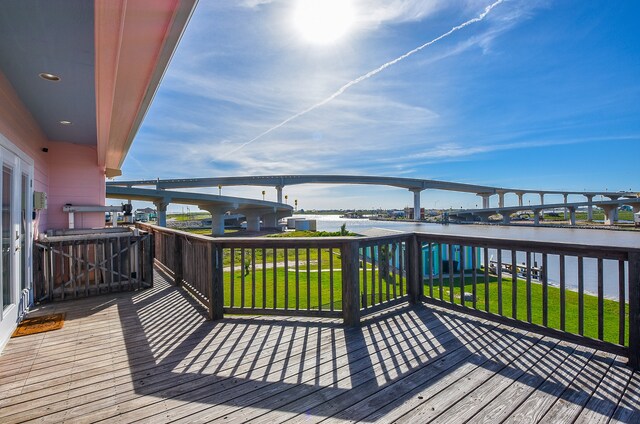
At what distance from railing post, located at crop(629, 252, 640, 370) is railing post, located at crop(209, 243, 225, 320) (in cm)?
367

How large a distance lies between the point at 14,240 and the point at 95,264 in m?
1.40

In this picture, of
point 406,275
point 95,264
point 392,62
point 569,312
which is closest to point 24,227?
point 95,264

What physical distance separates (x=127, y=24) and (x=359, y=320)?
3.16m

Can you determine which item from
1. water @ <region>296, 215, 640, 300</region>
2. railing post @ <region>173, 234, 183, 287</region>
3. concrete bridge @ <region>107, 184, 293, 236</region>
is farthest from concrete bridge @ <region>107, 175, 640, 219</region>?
railing post @ <region>173, 234, 183, 287</region>

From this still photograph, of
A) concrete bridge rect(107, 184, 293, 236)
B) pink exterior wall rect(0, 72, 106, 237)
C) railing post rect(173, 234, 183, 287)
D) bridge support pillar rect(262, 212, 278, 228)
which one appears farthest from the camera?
bridge support pillar rect(262, 212, 278, 228)

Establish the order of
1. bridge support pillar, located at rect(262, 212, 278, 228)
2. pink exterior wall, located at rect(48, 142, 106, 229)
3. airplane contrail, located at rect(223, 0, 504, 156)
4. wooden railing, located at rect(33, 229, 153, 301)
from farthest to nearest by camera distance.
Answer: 1. bridge support pillar, located at rect(262, 212, 278, 228)
2. airplane contrail, located at rect(223, 0, 504, 156)
3. pink exterior wall, located at rect(48, 142, 106, 229)
4. wooden railing, located at rect(33, 229, 153, 301)

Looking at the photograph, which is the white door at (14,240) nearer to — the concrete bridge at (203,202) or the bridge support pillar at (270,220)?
the concrete bridge at (203,202)

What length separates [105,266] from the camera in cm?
467

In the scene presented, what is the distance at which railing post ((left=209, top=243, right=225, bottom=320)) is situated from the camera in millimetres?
3279

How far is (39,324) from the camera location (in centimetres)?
329

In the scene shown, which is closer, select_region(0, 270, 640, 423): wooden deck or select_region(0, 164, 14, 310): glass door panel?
select_region(0, 270, 640, 423): wooden deck

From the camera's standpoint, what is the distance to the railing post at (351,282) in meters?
3.07

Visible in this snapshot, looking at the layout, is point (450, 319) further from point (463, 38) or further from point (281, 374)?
point (463, 38)

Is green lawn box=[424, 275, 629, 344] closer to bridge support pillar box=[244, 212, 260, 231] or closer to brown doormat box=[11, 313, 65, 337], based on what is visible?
brown doormat box=[11, 313, 65, 337]
